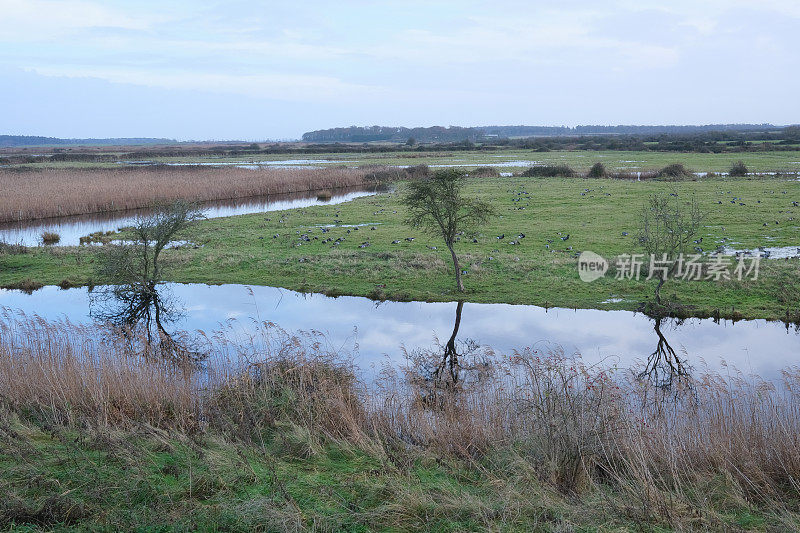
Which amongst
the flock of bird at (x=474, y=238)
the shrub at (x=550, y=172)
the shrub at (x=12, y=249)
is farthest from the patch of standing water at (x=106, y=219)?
the shrub at (x=550, y=172)

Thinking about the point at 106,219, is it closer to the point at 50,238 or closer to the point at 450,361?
the point at 50,238

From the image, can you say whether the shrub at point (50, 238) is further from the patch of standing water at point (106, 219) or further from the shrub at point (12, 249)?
the shrub at point (12, 249)

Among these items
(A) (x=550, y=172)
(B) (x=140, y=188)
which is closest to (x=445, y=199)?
(B) (x=140, y=188)

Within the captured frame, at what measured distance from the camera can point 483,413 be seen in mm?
9602

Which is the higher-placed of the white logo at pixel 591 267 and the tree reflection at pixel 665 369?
the white logo at pixel 591 267

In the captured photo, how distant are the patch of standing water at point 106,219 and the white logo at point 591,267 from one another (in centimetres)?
2568

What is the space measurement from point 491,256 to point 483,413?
48.7ft

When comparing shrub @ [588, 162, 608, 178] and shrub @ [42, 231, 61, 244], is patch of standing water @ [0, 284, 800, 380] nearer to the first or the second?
shrub @ [42, 231, 61, 244]

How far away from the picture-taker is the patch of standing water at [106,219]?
32.9 metres

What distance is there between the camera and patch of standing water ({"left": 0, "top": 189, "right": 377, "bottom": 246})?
108 ft

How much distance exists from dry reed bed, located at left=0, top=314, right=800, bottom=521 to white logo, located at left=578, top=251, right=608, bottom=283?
8924 millimetres

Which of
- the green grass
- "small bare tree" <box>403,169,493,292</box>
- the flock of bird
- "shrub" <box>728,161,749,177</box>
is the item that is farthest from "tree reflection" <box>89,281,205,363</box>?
"shrub" <box>728,161,749,177</box>

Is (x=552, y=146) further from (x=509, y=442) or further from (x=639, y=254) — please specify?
(x=509, y=442)

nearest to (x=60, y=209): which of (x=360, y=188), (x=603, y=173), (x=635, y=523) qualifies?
(x=360, y=188)
